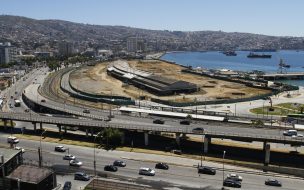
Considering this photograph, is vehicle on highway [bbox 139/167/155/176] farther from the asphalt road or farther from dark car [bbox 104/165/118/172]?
dark car [bbox 104/165/118/172]

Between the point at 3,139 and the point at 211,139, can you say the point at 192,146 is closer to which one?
the point at 211,139

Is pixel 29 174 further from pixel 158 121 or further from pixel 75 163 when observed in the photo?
pixel 158 121

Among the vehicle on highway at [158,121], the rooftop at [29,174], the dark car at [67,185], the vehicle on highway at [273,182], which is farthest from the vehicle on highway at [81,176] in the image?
the vehicle on highway at [158,121]

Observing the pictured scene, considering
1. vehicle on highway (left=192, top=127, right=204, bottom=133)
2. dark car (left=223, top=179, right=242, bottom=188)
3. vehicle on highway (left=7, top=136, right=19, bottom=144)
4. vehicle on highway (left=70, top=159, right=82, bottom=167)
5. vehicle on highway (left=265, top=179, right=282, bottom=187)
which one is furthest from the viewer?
vehicle on highway (left=7, top=136, right=19, bottom=144)

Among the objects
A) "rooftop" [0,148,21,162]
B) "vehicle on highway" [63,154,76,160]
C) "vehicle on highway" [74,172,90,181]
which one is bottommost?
"vehicle on highway" [63,154,76,160]

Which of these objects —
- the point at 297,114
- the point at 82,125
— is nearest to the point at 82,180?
the point at 82,125

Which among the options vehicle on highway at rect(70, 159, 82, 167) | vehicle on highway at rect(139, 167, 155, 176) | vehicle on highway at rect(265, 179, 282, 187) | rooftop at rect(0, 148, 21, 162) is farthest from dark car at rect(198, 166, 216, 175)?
rooftop at rect(0, 148, 21, 162)

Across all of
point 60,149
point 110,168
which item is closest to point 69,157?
point 60,149
